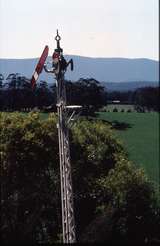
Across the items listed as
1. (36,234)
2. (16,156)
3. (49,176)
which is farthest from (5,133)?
(36,234)

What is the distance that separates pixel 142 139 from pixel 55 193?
2322 inches

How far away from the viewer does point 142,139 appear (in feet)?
292

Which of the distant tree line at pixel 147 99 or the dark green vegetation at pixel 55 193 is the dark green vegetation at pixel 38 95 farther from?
the dark green vegetation at pixel 55 193

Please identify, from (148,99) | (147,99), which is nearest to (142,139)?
(148,99)

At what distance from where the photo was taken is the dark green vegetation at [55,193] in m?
30.0

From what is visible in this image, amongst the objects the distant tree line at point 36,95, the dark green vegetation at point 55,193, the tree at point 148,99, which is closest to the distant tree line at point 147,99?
the tree at point 148,99

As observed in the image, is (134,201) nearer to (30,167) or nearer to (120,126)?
(30,167)

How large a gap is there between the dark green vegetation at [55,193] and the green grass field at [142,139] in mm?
10448

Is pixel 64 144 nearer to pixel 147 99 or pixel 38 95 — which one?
pixel 38 95

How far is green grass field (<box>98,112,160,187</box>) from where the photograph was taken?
61.8 m

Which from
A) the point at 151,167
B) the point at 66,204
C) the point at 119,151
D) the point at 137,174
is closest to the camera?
the point at 66,204

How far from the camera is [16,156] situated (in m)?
30.1

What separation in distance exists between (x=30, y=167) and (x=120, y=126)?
7582cm

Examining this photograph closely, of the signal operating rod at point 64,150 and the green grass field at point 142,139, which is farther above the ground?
the signal operating rod at point 64,150
